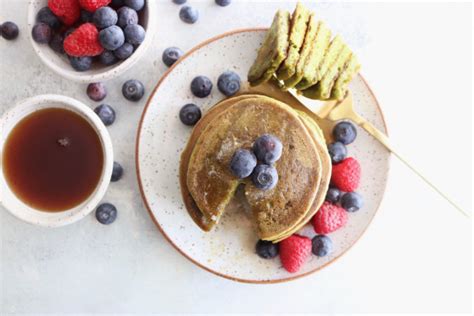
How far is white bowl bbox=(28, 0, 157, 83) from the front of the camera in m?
1.93

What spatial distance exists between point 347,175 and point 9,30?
1426 mm

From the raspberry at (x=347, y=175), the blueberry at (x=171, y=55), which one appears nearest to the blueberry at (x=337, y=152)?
the raspberry at (x=347, y=175)

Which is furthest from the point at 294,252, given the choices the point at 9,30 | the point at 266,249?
the point at 9,30

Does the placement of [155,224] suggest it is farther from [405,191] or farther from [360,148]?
[405,191]

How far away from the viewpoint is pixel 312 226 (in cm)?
207

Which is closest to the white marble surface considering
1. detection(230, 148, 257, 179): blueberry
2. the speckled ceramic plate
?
the speckled ceramic plate

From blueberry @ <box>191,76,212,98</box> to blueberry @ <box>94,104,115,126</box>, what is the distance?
349 millimetres

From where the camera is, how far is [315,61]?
74.0 inches

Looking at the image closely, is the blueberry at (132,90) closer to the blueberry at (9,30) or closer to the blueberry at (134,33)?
the blueberry at (134,33)

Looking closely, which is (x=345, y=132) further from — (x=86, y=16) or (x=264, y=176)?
(x=86, y=16)

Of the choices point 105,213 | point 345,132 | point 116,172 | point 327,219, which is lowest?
point 105,213

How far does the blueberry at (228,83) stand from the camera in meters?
1.99

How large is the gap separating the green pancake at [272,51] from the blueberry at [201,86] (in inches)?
6.3

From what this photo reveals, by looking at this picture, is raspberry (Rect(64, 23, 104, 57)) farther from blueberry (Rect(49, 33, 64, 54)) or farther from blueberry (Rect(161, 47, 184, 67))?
blueberry (Rect(161, 47, 184, 67))
